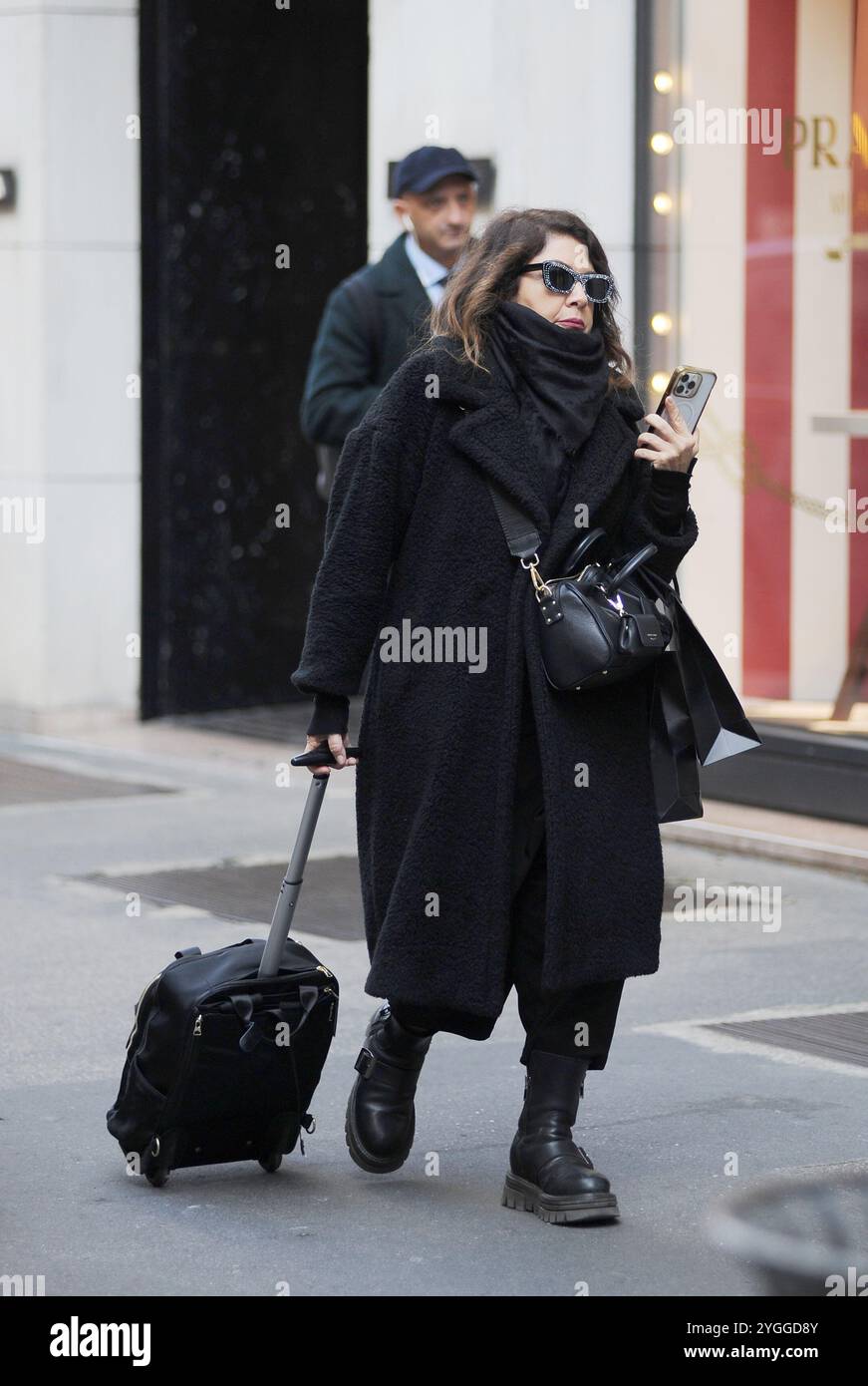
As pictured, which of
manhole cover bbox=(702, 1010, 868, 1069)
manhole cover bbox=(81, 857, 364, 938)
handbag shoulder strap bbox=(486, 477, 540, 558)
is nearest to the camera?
handbag shoulder strap bbox=(486, 477, 540, 558)

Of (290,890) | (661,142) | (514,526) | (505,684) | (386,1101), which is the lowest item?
(386,1101)

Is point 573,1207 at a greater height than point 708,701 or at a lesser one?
lesser

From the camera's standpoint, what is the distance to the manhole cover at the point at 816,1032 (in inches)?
228

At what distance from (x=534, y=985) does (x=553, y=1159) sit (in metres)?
0.33

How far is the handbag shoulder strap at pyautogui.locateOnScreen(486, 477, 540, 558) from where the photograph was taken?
4.49 m

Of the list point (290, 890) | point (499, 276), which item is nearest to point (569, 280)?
point (499, 276)

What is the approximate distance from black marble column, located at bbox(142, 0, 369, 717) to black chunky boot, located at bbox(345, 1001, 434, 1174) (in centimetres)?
669

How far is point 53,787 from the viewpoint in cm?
974

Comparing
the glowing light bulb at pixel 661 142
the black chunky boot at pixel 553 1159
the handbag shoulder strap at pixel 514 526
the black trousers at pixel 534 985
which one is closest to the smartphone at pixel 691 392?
the handbag shoulder strap at pixel 514 526

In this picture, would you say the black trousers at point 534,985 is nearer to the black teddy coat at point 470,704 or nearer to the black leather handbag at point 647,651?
the black teddy coat at point 470,704

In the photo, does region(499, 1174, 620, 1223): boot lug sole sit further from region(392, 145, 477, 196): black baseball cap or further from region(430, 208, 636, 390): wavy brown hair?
region(392, 145, 477, 196): black baseball cap

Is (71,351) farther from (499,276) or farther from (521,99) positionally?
(499,276)

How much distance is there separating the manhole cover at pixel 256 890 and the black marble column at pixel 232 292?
11.0 ft

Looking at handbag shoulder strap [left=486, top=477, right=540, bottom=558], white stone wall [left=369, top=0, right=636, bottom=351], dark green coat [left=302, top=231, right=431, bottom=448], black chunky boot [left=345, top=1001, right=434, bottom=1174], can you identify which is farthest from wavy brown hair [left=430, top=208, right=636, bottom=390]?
white stone wall [left=369, top=0, right=636, bottom=351]
